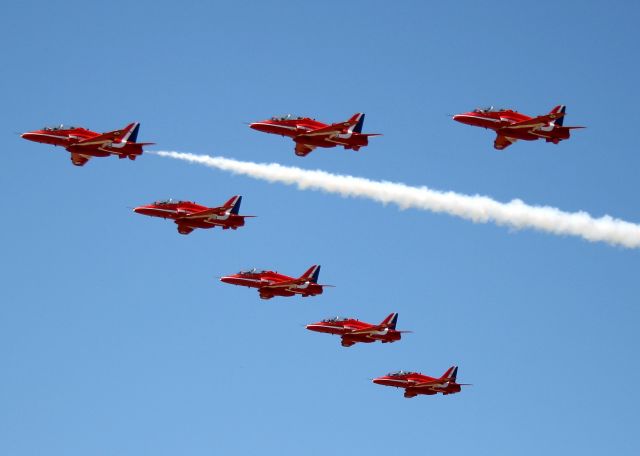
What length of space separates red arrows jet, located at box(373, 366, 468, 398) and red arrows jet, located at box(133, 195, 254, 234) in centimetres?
3524

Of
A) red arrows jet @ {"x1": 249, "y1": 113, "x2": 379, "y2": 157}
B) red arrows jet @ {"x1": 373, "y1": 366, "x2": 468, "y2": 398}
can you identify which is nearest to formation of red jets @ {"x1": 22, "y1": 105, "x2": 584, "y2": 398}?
red arrows jet @ {"x1": 249, "y1": 113, "x2": 379, "y2": 157}

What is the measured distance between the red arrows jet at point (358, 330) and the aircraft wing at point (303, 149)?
2560cm

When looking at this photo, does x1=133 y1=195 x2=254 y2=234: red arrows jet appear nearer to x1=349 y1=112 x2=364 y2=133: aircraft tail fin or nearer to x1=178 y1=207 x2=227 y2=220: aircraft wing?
x1=178 y1=207 x2=227 y2=220: aircraft wing

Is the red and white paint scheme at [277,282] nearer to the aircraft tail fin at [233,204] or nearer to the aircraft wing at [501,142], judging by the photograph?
the aircraft tail fin at [233,204]

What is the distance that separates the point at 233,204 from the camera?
539 feet

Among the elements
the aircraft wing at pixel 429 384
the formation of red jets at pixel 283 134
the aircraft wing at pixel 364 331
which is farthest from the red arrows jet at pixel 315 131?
the aircraft wing at pixel 429 384

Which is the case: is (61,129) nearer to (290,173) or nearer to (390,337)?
(290,173)

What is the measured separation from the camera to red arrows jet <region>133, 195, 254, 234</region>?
164250mm

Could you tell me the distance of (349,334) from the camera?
18338cm

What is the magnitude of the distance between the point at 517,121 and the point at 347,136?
19.2 m

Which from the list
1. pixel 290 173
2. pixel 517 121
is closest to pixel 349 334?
pixel 290 173

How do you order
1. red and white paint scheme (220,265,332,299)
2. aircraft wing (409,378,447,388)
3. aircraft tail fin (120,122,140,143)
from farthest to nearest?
aircraft wing (409,378,447,388), red and white paint scheme (220,265,332,299), aircraft tail fin (120,122,140,143)

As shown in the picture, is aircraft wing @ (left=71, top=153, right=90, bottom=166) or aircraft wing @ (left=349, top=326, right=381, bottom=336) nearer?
aircraft wing @ (left=71, top=153, right=90, bottom=166)

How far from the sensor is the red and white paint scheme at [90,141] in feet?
520
